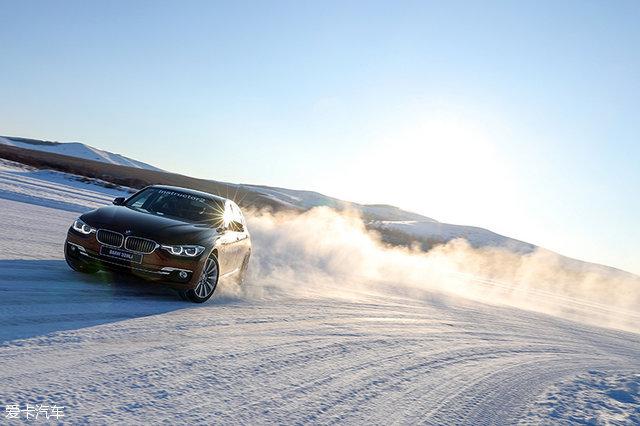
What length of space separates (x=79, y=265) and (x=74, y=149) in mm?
148991

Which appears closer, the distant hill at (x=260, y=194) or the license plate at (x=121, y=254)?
the license plate at (x=121, y=254)

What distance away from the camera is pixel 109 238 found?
7539 mm

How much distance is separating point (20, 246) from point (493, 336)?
8286 millimetres

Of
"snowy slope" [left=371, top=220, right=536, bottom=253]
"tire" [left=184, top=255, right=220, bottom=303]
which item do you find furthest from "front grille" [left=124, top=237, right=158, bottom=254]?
"snowy slope" [left=371, top=220, right=536, bottom=253]

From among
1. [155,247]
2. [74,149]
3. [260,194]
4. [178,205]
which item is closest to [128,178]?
[260,194]

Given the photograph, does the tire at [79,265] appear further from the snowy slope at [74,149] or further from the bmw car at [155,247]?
the snowy slope at [74,149]

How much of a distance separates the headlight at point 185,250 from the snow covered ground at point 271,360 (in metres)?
0.68

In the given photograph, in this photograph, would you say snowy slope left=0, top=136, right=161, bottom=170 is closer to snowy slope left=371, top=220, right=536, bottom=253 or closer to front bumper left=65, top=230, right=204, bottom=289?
snowy slope left=371, top=220, right=536, bottom=253

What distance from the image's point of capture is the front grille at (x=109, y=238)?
24.6 ft

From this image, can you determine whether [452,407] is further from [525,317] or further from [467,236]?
[467,236]

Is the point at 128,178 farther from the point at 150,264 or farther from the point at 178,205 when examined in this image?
the point at 150,264

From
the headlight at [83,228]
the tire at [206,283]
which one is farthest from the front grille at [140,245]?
the tire at [206,283]

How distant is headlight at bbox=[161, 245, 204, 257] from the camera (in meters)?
7.54

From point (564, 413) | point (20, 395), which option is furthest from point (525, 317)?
point (20, 395)
